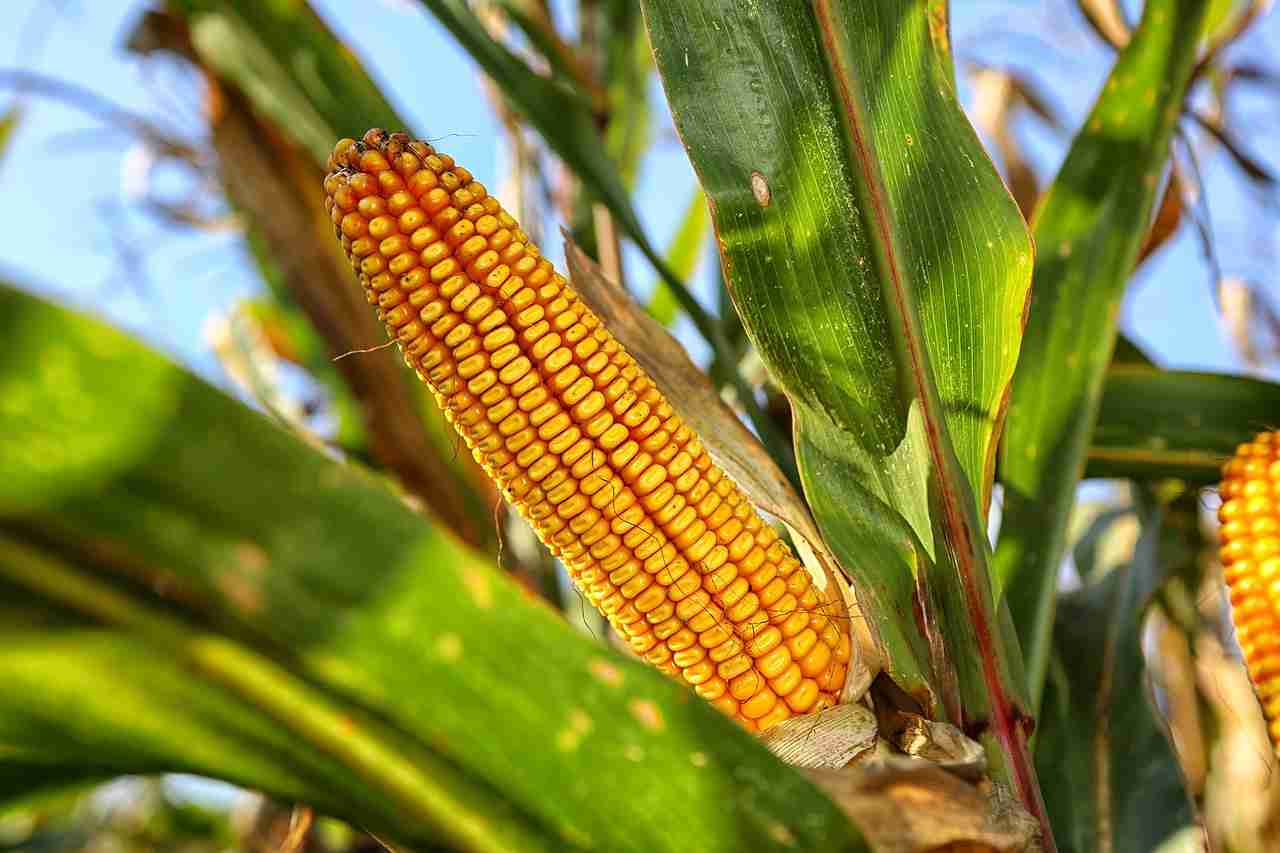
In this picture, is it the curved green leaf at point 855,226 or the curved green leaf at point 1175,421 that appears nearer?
the curved green leaf at point 855,226

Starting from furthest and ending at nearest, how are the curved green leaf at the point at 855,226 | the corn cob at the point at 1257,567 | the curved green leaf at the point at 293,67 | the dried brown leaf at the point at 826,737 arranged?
the curved green leaf at the point at 293,67, the corn cob at the point at 1257,567, the curved green leaf at the point at 855,226, the dried brown leaf at the point at 826,737

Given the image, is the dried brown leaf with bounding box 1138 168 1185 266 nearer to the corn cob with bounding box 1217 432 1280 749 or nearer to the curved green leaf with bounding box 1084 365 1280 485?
the curved green leaf with bounding box 1084 365 1280 485

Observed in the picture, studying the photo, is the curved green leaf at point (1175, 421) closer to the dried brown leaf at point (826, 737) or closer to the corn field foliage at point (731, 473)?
the corn field foliage at point (731, 473)

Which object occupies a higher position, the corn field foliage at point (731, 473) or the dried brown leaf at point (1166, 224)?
the corn field foliage at point (731, 473)

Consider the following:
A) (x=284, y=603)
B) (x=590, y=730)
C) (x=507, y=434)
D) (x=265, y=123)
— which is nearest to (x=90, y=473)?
(x=284, y=603)

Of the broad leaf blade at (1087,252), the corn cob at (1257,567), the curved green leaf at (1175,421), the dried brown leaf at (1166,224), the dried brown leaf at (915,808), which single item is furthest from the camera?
the dried brown leaf at (1166,224)

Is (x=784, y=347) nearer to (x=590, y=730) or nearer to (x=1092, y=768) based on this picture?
(x=590, y=730)

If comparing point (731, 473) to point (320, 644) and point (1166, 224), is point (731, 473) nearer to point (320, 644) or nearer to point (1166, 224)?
point (320, 644)

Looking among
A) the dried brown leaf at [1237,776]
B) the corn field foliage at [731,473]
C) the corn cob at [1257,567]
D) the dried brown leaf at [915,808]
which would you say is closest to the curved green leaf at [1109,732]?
the corn field foliage at [731,473]
